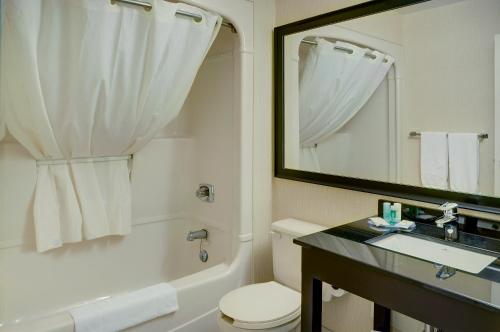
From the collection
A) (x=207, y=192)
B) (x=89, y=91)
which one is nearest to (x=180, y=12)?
(x=89, y=91)

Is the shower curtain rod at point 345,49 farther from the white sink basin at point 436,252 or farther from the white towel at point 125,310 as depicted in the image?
the white towel at point 125,310

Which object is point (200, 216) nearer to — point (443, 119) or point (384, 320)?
point (384, 320)

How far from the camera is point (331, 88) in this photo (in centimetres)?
217

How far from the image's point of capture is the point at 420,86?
1739 mm

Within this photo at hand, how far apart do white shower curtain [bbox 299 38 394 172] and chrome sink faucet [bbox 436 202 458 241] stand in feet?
2.34

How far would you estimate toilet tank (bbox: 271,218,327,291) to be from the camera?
2145 millimetres

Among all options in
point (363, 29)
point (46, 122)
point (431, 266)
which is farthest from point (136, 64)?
point (431, 266)

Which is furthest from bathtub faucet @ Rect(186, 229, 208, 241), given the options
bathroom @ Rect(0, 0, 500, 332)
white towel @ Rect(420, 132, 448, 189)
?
white towel @ Rect(420, 132, 448, 189)

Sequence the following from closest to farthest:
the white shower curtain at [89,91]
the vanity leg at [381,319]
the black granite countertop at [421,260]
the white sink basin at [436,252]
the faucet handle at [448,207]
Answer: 1. the black granite countertop at [421,260]
2. the white sink basin at [436,252]
3. the faucet handle at [448,207]
4. the white shower curtain at [89,91]
5. the vanity leg at [381,319]

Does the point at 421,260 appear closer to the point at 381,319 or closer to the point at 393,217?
the point at 393,217

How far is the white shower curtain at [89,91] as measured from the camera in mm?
1769

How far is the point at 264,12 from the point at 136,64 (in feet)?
2.91

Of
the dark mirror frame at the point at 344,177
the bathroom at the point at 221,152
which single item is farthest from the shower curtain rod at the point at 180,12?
the dark mirror frame at the point at 344,177

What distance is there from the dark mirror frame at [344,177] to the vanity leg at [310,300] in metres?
0.60
